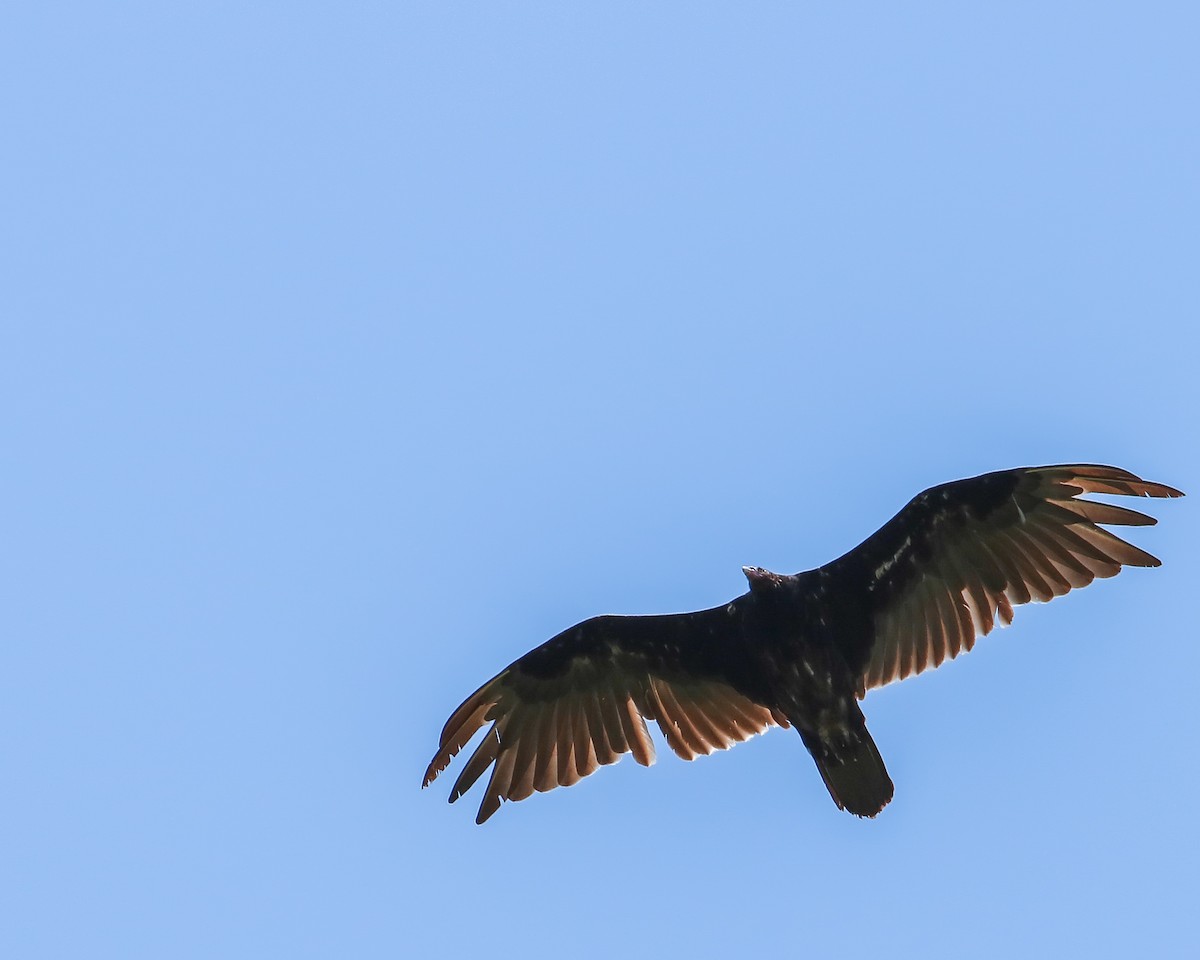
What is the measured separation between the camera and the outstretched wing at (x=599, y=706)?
1484cm

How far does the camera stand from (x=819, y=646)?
1404 centimetres

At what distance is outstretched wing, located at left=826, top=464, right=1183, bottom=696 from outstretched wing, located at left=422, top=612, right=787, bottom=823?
1362 mm

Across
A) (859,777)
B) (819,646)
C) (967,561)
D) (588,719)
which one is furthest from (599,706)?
(967,561)

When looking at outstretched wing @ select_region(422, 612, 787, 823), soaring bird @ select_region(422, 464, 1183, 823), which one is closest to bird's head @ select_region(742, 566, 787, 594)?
soaring bird @ select_region(422, 464, 1183, 823)

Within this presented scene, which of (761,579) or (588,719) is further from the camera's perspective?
(588,719)

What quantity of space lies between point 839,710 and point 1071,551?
2344 millimetres

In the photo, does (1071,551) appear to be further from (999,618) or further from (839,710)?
(839,710)

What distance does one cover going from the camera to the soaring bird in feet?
45.5

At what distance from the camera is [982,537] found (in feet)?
46.9

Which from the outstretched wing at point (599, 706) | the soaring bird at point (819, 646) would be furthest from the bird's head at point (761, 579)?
the outstretched wing at point (599, 706)

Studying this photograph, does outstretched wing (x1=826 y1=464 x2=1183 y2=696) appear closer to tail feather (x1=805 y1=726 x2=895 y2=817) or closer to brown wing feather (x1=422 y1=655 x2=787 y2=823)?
tail feather (x1=805 y1=726 x2=895 y2=817)

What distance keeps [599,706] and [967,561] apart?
351cm

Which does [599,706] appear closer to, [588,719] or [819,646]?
[588,719]

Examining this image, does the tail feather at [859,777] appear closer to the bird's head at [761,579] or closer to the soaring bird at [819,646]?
the soaring bird at [819,646]
